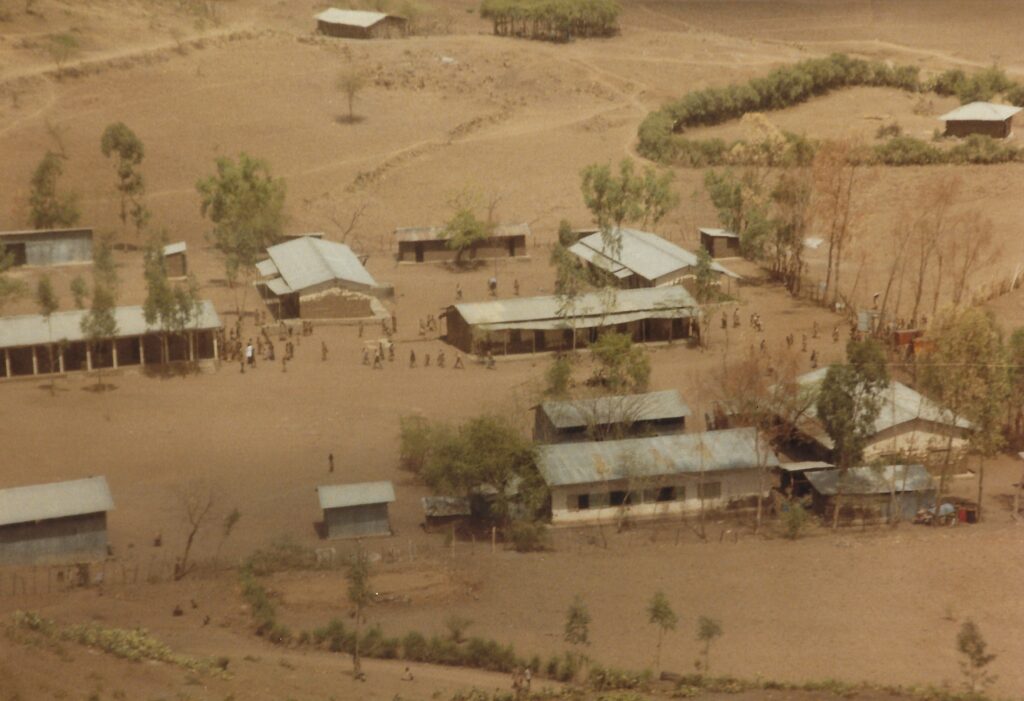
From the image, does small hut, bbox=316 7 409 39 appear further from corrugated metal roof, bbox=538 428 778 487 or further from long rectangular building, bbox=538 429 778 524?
long rectangular building, bbox=538 429 778 524

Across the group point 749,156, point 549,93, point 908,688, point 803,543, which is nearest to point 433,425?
point 803,543

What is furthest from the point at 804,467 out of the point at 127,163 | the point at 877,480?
the point at 127,163

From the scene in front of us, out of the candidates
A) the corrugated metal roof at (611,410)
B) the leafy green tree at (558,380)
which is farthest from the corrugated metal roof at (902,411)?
the leafy green tree at (558,380)

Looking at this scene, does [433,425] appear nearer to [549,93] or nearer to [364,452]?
[364,452]

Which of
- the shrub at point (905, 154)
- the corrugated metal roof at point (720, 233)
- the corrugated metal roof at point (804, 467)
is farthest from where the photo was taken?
the shrub at point (905, 154)

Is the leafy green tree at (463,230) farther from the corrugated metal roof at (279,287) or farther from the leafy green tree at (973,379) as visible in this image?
the leafy green tree at (973,379)

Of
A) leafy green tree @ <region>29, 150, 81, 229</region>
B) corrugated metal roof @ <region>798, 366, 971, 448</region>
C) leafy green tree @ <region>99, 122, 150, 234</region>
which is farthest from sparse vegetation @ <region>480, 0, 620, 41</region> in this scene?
corrugated metal roof @ <region>798, 366, 971, 448</region>
